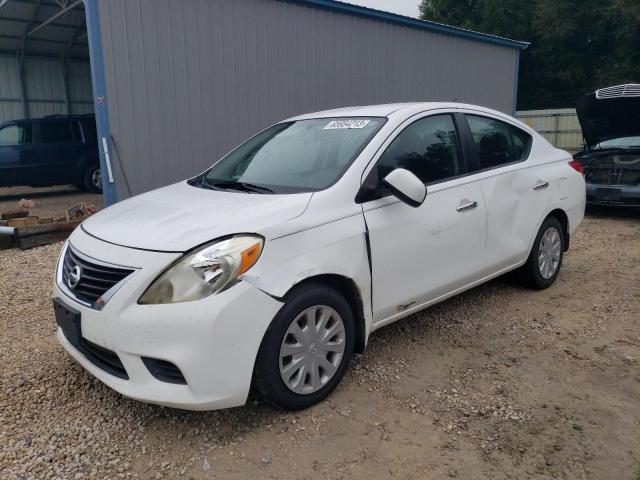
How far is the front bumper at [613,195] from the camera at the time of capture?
25.3ft

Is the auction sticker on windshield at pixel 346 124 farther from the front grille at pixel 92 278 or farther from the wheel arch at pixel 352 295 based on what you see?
the front grille at pixel 92 278

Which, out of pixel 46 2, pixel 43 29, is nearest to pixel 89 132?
pixel 46 2

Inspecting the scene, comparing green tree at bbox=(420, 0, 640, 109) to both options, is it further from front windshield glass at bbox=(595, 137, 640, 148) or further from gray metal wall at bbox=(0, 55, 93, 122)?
gray metal wall at bbox=(0, 55, 93, 122)

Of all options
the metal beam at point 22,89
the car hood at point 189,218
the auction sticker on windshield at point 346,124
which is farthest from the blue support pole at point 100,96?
the metal beam at point 22,89

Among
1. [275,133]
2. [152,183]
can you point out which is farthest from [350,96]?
[275,133]

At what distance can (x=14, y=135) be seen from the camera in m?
11.0

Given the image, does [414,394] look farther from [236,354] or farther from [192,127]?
[192,127]

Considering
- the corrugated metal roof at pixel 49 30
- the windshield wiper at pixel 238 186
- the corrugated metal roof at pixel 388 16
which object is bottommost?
the windshield wiper at pixel 238 186

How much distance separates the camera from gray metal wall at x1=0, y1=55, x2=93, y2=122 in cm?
1645

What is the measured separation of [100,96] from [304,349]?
5.13 metres

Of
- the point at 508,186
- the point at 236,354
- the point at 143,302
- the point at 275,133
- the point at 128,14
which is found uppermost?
the point at 128,14

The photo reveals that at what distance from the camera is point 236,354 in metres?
2.50

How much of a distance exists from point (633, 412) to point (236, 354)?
6.93ft

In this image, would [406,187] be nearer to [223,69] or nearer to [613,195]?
[223,69]
